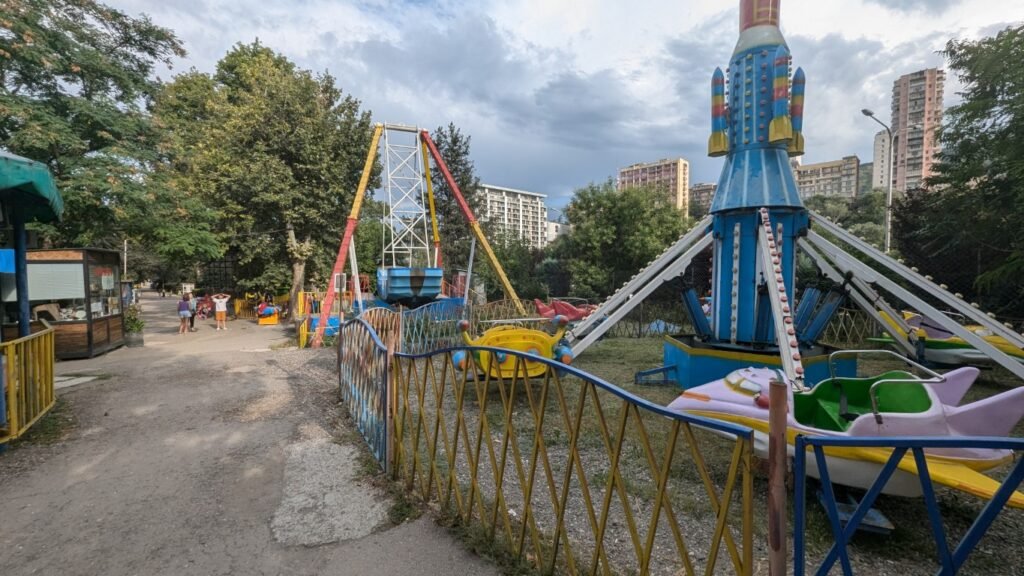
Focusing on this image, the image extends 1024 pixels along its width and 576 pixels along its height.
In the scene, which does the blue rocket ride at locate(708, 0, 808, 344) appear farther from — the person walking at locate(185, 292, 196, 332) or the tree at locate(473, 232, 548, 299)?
the tree at locate(473, 232, 548, 299)

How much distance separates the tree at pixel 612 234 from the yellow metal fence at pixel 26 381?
1807 centimetres

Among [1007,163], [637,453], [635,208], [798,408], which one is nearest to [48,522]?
[637,453]

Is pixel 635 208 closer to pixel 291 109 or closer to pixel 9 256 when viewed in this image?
pixel 291 109

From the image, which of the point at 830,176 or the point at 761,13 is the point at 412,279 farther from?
the point at 830,176

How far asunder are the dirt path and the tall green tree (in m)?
6.62

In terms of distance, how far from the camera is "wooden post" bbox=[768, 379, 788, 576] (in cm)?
151

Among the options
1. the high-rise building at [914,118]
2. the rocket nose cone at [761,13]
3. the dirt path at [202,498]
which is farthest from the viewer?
the high-rise building at [914,118]

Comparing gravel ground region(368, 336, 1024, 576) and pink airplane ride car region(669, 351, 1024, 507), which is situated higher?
pink airplane ride car region(669, 351, 1024, 507)

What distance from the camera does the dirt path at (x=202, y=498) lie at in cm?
285

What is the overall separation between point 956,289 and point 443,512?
1574 cm

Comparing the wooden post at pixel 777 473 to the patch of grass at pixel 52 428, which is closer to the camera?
the wooden post at pixel 777 473

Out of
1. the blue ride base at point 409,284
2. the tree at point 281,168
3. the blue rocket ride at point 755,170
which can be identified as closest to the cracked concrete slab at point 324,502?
the blue rocket ride at point 755,170

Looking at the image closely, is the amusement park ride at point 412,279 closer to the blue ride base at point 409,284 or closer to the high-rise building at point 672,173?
the blue ride base at point 409,284

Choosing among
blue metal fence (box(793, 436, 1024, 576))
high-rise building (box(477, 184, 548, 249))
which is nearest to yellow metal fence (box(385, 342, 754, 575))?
blue metal fence (box(793, 436, 1024, 576))
